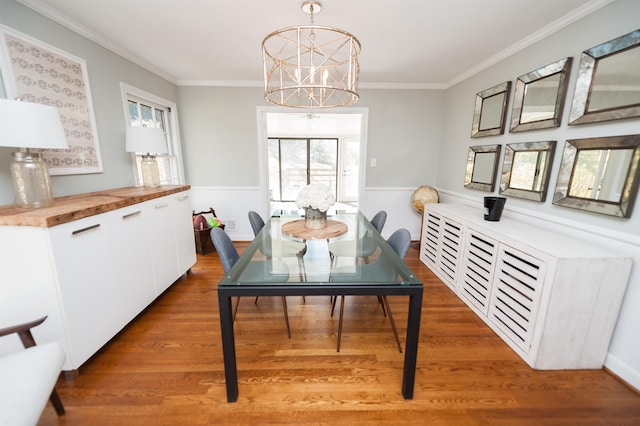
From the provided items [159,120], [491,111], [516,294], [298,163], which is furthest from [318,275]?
[298,163]

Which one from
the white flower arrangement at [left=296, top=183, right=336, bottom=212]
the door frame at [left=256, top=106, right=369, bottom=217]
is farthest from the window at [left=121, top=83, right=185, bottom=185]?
the white flower arrangement at [left=296, top=183, right=336, bottom=212]

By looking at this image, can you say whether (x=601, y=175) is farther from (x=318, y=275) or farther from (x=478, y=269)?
(x=318, y=275)

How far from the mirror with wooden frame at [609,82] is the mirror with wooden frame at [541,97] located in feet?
0.36

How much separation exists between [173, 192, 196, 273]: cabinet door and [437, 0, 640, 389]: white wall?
10.8ft

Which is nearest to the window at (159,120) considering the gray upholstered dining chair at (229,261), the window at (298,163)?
the gray upholstered dining chair at (229,261)

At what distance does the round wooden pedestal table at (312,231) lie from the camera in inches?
73.1

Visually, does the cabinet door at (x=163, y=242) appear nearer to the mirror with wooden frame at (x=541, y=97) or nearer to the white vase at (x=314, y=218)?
the white vase at (x=314, y=218)

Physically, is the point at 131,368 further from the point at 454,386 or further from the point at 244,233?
the point at 244,233

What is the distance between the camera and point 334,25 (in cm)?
204

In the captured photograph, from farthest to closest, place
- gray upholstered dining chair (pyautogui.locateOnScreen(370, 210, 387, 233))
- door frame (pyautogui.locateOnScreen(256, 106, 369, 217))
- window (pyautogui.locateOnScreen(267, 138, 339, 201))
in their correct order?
window (pyautogui.locateOnScreen(267, 138, 339, 201)) < door frame (pyautogui.locateOnScreen(256, 106, 369, 217)) < gray upholstered dining chair (pyautogui.locateOnScreen(370, 210, 387, 233))

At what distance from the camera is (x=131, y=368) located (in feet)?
5.07

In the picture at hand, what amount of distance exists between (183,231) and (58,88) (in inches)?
57.7

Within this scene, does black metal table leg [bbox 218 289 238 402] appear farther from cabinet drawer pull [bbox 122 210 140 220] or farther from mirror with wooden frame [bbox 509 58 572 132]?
mirror with wooden frame [bbox 509 58 572 132]

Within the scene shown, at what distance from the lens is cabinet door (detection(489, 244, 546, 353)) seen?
1.55 meters
